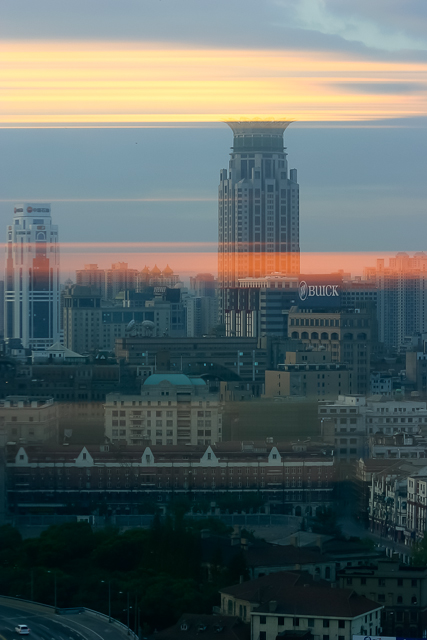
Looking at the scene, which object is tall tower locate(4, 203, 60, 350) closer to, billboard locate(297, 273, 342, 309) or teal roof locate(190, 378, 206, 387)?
billboard locate(297, 273, 342, 309)

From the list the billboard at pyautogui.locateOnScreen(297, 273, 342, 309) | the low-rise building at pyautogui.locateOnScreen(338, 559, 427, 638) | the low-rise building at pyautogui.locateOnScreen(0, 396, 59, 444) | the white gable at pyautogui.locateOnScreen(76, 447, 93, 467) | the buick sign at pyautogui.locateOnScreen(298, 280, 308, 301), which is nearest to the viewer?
the low-rise building at pyautogui.locateOnScreen(338, 559, 427, 638)

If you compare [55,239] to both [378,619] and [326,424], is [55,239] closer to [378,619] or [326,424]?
[326,424]

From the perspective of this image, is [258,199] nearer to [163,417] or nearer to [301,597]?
[163,417]

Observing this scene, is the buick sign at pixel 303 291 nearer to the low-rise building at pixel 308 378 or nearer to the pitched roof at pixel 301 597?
the low-rise building at pixel 308 378

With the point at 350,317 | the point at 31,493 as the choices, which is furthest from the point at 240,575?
the point at 350,317

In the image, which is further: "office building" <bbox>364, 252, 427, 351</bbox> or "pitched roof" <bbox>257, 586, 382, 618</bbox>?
"office building" <bbox>364, 252, 427, 351</bbox>

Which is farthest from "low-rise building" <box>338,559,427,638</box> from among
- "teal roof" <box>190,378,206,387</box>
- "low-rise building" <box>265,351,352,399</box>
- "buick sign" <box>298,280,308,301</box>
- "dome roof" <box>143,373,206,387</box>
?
"buick sign" <box>298,280,308,301</box>

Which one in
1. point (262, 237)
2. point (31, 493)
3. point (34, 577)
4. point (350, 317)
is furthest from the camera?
point (262, 237)

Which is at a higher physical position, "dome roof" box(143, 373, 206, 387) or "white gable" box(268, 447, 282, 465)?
"dome roof" box(143, 373, 206, 387)

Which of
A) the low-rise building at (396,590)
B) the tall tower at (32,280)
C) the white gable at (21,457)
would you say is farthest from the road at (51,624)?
the tall tower at (32,280)
